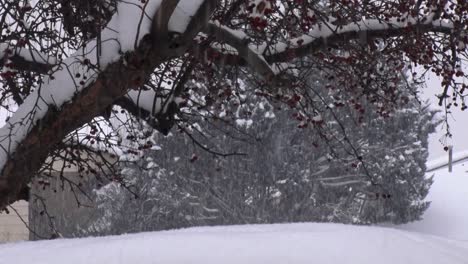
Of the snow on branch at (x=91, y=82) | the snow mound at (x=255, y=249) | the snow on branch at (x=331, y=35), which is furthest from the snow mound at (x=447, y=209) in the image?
the snow on branch at (x=91, y=82)

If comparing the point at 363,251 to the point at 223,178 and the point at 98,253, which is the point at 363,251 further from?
the point at 223,178

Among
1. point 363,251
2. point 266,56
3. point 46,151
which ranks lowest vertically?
point 363,251

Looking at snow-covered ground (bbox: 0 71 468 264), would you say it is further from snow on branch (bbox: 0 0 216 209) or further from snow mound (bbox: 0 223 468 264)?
snow on branch (bbox: 0 0 216 209)

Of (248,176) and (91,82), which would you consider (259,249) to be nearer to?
(91,82)

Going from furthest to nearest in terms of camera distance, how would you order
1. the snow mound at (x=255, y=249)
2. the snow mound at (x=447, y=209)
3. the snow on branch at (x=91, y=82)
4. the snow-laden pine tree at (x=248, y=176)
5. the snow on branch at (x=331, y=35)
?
1. the snow mound at (x=447, y=209)
2. the snow-laden pine tree at (x=248, y=176)
3. the snow on branch at (x=331, y=35)
4. the snow mound at (x=255, y=249)
5. the snow on branch at (x=91, y=82)

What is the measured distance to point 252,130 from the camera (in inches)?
763

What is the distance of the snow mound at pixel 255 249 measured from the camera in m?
4.84

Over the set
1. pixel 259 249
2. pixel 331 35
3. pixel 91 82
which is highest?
pixel 331 35

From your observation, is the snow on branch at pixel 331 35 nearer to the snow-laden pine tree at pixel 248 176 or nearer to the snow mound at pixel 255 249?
the snow mound at pixel 255 249

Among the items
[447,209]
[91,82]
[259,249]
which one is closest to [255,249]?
[259,249]

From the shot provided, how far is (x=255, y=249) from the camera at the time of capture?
4.95 metres

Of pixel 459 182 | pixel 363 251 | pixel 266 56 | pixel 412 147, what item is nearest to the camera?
pixel 363 251

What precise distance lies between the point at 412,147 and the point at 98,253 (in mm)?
18108

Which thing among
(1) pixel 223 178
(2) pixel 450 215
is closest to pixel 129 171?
(1) pixel 223 178
